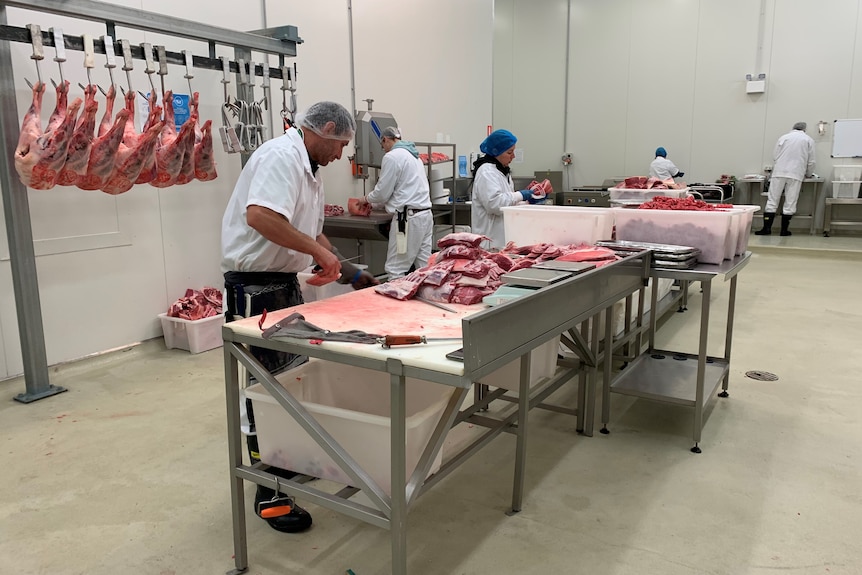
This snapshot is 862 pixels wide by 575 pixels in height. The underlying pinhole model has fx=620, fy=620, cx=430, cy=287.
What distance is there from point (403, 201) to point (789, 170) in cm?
726

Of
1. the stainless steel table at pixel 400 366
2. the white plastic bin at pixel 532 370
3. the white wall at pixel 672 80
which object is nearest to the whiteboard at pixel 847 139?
the white wall at pixel 672 80

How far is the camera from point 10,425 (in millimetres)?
3287

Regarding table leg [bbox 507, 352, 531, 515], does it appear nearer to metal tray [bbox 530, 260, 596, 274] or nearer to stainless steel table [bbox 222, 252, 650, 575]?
stainless steel table [bbox 222, 252, 650, 575]

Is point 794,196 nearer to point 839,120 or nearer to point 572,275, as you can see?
point 839,120

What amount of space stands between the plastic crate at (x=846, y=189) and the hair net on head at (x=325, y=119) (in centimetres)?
985

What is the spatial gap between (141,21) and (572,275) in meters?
2.84

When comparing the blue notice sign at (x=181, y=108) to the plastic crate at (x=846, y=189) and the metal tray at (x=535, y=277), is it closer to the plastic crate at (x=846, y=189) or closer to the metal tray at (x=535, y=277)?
the metal tray at (x=535, y=277)

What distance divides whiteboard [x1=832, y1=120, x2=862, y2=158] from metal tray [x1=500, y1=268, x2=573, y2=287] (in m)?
9.57

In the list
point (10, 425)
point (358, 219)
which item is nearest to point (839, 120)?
point (358, 219)

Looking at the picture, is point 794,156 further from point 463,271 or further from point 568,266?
point 463,271

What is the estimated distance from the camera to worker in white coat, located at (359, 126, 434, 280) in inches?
215

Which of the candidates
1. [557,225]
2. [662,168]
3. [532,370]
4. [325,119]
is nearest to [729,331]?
[557,225]

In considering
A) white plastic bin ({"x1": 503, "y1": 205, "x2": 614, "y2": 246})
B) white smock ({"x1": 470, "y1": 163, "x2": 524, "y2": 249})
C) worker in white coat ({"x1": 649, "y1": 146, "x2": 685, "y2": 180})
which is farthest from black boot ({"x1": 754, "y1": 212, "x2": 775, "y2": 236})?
white plastic bin ({"x1": 503, "y1": 205, "x2": 614, "y2": 246})

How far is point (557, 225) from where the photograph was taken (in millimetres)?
3373
